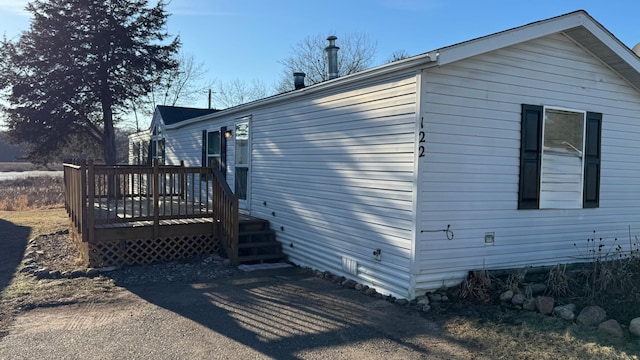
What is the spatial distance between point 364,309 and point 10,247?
7.67 metres

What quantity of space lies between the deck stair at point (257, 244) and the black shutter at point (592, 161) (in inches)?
188

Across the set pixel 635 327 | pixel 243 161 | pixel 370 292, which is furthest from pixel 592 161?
pixel 243 161

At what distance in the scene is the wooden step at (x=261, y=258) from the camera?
24.4 ft

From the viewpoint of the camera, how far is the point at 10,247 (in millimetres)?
8953

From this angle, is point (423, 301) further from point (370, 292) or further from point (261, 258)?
point (261, 258)

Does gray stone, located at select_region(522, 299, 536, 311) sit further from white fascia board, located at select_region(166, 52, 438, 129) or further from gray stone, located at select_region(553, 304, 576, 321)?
white fascia board, located at select_region(166, 52, 438, 129)

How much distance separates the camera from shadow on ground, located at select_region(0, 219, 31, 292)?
6.70 m

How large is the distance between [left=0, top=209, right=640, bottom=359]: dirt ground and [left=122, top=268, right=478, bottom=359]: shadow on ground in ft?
0.64

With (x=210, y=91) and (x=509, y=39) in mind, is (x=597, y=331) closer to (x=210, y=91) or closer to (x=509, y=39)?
(x=509, y=39)

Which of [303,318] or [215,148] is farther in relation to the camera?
[215,148]

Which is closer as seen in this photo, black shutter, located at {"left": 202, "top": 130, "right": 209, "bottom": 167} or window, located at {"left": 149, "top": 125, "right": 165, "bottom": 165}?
black shutter, located at {"left": 202, "top": 130, "right": 209, "bottom": 167}

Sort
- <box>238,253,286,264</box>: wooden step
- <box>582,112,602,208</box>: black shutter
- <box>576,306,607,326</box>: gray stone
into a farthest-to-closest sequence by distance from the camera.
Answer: <box>238,253,286,264</box>: wooden step < <box>582,112,602,208</box>: black shutter < <box>576,306,607,326</box>: gray stone

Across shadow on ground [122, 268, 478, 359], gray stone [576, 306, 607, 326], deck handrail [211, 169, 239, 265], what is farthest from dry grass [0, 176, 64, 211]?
gray stone [576, 306, 607, 326]

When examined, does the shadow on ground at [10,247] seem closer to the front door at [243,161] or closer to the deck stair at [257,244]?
the deck stair at [257,244]
